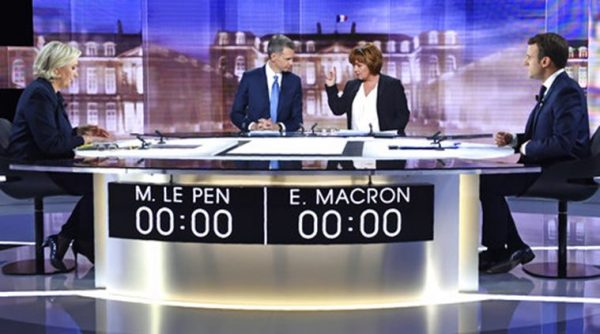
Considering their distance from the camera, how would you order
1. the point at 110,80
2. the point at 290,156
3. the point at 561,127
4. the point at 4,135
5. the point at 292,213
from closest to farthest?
the point at 292,213 → the point at 290,156 → the point at 561,127 → the point at 4,135 → the point at 110,80

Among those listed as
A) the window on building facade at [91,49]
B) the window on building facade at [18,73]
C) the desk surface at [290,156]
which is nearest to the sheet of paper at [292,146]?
the desk surface at [290,156]

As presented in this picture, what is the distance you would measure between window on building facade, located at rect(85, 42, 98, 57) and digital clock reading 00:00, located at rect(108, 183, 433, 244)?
4.64 metres

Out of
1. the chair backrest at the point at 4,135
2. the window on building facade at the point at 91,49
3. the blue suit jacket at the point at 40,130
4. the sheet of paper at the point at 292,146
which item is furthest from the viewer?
the window on building facade at the point at 91,49

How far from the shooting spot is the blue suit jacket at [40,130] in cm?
474

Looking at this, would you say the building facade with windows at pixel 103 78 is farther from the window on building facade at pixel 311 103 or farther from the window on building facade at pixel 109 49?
the window on building facade at pixel 311 103

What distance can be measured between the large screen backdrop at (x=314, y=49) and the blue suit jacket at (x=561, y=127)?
3.43m

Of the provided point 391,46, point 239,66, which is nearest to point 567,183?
point 391,46

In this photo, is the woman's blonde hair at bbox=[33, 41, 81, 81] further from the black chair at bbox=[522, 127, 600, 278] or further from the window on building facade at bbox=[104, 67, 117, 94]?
the window on building facade at bbox=[104, 67, 117, 94]

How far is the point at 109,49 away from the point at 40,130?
3868mm

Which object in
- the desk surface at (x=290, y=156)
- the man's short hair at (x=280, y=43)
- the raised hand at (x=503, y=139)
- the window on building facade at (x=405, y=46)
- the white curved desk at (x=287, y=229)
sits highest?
the window on building facade at (x=405, y=46)

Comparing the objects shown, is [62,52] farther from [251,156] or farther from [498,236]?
[498,236]

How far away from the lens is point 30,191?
488cm

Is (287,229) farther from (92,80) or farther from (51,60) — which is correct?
(92,80)

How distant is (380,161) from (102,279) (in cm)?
155
